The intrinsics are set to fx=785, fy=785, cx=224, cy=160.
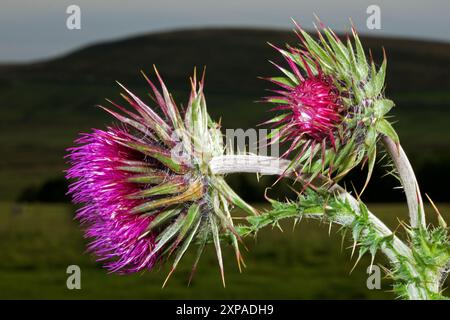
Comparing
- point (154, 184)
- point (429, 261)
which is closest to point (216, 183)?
point (154, 184)

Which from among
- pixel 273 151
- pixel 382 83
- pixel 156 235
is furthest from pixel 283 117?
pixel 156 235

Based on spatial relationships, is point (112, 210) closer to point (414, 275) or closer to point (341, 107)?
point (341, 107)

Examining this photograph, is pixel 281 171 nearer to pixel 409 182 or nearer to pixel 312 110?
pixel 312 110

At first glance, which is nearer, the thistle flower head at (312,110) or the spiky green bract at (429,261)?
the thistle flower head at (312,110)

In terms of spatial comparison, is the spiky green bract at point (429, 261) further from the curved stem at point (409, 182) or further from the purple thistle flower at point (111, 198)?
the purple thistle flower at point (111, 198)

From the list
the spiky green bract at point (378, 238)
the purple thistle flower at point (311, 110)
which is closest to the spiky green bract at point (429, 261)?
the spiky green bract at point (378, 238)

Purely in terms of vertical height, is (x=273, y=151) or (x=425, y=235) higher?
(x=273, y=151)

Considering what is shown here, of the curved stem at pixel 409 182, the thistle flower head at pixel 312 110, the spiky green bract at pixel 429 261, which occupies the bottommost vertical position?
the spiky green bract at pixel 429 261

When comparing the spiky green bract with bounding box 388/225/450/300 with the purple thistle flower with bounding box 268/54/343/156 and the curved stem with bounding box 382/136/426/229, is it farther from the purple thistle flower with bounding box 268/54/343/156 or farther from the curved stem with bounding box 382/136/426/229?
the purple thistle flower with bounding box 268/54/343/156
